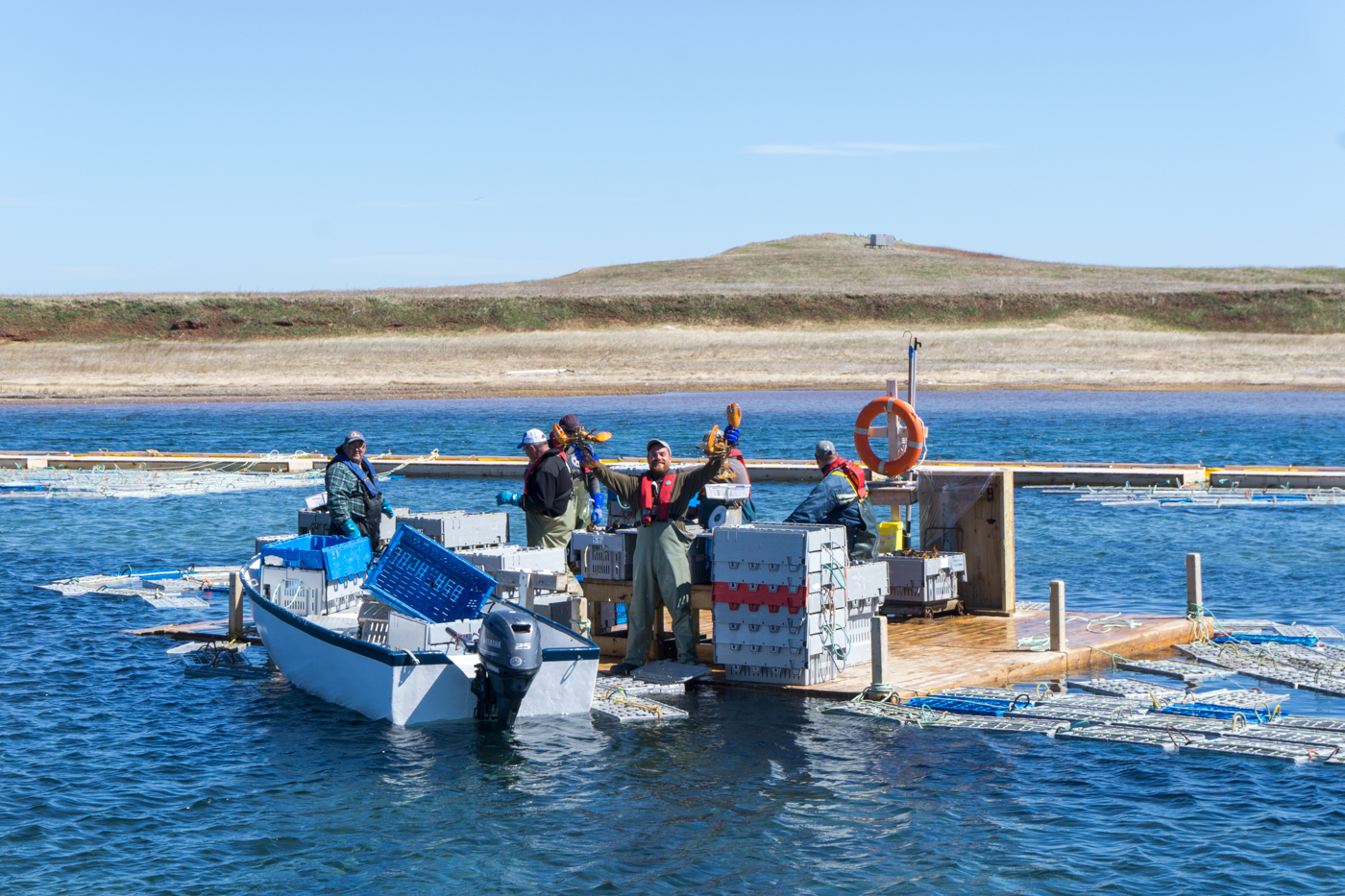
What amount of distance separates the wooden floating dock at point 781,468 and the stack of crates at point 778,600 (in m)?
13.7

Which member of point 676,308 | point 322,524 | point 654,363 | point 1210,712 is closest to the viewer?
point 1210,712

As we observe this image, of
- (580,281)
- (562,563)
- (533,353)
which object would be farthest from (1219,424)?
(580,281)

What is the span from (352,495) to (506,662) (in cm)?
367

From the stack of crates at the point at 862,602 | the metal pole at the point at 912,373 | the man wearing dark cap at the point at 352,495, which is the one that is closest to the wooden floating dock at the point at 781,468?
the metal pole at the point at 912,373

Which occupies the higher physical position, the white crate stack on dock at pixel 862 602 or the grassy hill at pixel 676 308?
the grassy hill at pixel 676 308

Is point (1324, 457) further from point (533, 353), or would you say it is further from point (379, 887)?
point (533, 353)

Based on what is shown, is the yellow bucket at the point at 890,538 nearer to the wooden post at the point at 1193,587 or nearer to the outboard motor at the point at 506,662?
the wooden post at the point at 1193,587

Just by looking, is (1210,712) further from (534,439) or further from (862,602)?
(534,439)

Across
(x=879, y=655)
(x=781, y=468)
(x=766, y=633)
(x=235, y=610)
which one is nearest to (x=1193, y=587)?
(x=879, y=655)

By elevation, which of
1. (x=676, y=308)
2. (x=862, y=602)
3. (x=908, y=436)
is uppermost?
(x=676, y=308)

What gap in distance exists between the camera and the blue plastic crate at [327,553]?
41.0 feet

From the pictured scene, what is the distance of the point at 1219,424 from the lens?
1813 inches

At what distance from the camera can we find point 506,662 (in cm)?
1024

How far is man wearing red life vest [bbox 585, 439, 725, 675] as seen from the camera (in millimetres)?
11469
